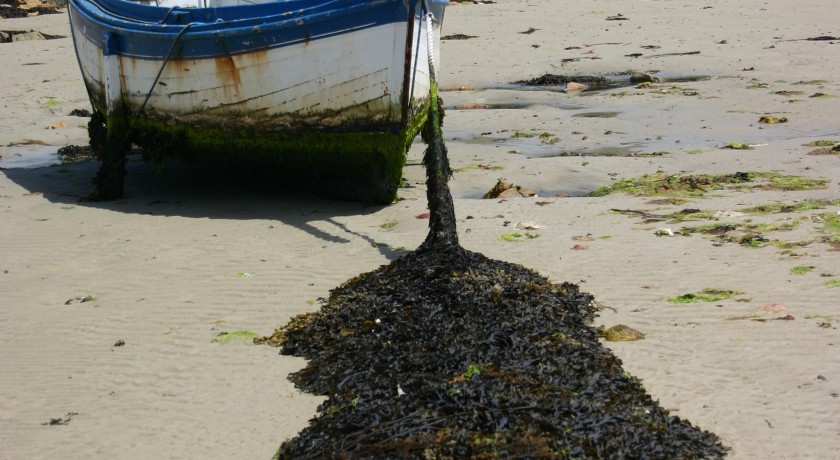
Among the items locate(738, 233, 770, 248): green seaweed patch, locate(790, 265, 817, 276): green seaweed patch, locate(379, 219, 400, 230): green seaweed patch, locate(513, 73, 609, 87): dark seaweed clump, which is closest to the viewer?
locate(790, 265, 817, 276): green seaweed patch

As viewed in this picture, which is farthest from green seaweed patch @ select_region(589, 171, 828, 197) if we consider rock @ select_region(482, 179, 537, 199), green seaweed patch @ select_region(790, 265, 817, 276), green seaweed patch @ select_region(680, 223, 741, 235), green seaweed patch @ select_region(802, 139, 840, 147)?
green seaweed patch @ select_region(790, 265, 817, 276)

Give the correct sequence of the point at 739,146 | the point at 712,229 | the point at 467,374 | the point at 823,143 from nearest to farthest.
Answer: the point at 467,374
the point at 712,229
the point at 823,143
the point at 739,146

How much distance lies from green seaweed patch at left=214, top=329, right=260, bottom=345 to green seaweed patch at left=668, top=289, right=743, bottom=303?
7.66ft

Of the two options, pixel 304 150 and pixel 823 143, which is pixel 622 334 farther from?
pixel 823 143

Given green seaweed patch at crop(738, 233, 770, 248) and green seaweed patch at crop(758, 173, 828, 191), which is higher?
green seaweed patch at crop(758, 173, 828, 191)

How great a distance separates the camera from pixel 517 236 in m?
6.82

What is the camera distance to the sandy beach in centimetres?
423

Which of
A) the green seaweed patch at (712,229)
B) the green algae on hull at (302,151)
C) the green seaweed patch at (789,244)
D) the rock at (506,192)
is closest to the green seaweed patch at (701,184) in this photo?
the rock at (506,192)

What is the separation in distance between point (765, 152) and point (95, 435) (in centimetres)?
695

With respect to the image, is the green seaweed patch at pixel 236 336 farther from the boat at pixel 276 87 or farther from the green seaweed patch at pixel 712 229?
the green seaweed patch at pixel 712 229

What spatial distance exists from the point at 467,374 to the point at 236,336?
5.44 ft

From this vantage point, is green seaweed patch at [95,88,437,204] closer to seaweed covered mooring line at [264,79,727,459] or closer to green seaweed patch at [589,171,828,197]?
green seaweed patch at [589,171,828,197]

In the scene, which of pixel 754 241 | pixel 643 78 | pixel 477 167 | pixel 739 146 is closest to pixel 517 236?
pixel 754 241

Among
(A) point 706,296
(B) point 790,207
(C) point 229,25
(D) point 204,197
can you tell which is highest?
(C) point 229,25
